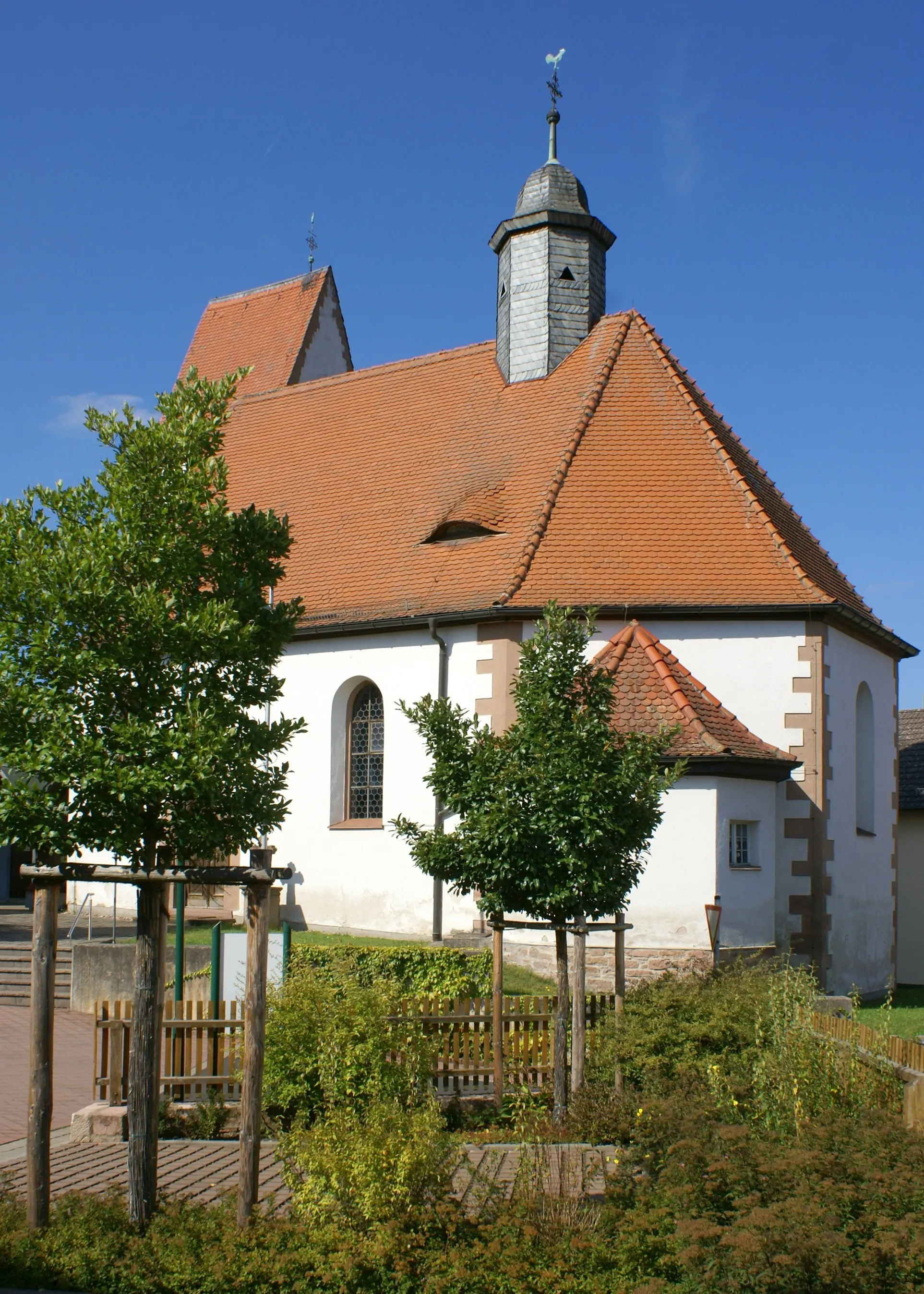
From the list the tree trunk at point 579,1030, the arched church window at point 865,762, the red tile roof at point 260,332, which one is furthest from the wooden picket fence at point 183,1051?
the red tile roof at point 260,332

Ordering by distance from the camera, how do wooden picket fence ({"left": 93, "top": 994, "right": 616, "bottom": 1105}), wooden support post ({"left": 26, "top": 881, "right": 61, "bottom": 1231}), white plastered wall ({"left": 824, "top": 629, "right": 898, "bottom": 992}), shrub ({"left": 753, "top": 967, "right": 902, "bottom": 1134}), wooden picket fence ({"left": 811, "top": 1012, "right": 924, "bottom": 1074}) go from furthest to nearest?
white plastered wall ({"left": 824, "top": 629, "right": 898, "bottom": 992}) → wooden picket fence ({"left": 93, "top": 994, "right": 616, "bottom": 1105}) → wooden picket fence ({"left": 811, "top": 1012, "right": 924, "bottom": 1074}) → shrub ({"left": 753, "top": 967, "right": 902, "bottom": 1134}) → wooden support post ({"left": 26, "top": 881, "right": 61, "bottom": 1231})

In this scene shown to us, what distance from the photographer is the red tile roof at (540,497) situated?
16.7 metres

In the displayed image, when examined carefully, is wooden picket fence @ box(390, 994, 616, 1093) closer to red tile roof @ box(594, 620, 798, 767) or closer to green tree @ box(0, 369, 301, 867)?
green tree @ box(0, 369, 301, 867)

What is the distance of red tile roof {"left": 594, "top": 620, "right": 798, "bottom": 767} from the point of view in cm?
1471

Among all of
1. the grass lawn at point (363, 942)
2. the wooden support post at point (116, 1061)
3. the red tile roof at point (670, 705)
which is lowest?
the grass lawn at point (363, 942)

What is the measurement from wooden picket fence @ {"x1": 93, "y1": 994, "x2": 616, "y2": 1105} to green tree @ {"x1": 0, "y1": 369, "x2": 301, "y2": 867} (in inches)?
127

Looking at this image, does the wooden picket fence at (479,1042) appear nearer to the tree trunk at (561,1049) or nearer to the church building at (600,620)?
the tree trunk at (561,1049)

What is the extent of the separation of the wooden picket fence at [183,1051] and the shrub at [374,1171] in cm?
342

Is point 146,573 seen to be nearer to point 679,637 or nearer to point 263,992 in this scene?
point 263,992

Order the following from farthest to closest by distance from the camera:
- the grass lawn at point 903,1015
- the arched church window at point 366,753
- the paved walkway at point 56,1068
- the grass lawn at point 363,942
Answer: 1. the arched church window at point 366,753
2. the grass lawn at point 363,942
3. the grass lawn at point 903,1015
4. the paved walkway at point 56,1068

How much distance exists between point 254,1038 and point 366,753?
12.0 meters

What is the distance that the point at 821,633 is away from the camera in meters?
16.4

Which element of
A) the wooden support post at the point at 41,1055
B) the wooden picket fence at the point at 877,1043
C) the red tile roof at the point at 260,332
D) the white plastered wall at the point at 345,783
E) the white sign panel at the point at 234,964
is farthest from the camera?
the red tile roof at the point at 260,332

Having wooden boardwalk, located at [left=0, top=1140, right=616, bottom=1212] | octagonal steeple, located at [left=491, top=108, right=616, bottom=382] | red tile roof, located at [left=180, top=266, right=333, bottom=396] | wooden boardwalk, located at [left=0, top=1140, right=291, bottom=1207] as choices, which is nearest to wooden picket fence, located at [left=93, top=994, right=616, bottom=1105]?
wooden boardwalk, located at [left=0, top=1140, right=291, bottom=1207]
